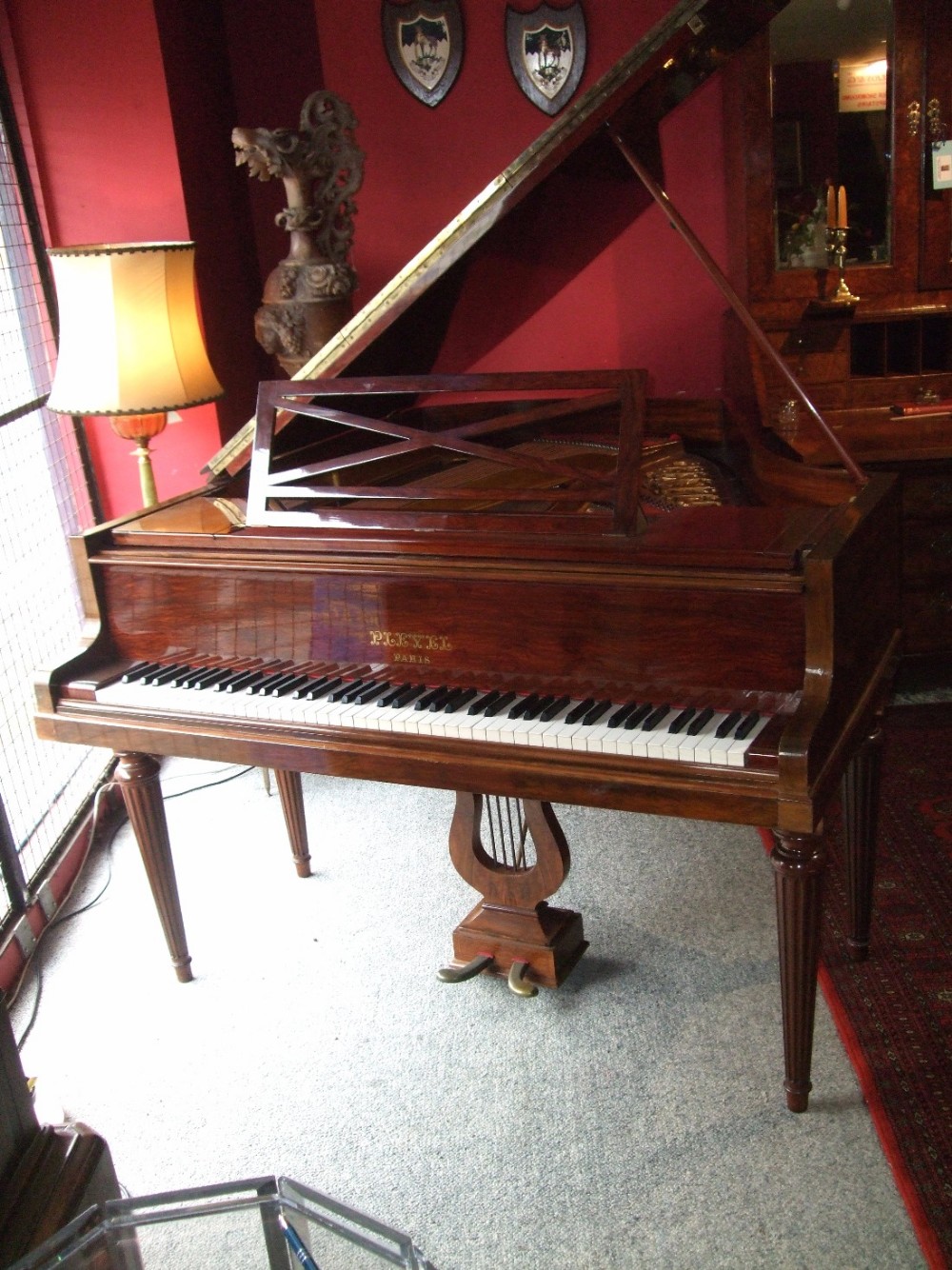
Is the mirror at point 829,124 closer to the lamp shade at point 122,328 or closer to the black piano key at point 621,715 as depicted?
the lamp shade at point 122,328

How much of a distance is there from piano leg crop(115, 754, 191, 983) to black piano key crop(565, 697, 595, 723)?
99cm

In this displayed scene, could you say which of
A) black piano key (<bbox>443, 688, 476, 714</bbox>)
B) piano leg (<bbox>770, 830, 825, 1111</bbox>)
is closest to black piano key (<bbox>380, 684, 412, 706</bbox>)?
black piano key (<bbox>443, 688, 476, 714</bbox>)

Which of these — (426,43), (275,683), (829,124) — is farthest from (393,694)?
(426,43)

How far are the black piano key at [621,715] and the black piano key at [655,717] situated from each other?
4 centimetres

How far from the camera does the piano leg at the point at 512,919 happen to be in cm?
255

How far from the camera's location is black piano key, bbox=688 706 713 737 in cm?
200

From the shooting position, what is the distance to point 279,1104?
2.39 meters

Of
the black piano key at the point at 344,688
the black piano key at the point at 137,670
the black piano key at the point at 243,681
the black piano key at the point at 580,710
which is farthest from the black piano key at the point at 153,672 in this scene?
the black piano key at the point at 580,710

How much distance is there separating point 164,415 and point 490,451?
130 cm

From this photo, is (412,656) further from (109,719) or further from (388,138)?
(388,138)

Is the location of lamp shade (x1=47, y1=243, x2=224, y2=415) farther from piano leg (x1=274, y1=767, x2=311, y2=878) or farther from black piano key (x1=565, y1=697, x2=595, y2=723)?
black piano key (x1=565, y1=697, x2=595, y2=723)

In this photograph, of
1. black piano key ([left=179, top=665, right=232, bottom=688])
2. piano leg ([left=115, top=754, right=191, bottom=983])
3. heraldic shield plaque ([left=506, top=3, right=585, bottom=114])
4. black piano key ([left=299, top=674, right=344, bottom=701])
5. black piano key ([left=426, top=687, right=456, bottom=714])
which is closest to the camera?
black piano key ([left=426, top=687, right=456, bottom=714])

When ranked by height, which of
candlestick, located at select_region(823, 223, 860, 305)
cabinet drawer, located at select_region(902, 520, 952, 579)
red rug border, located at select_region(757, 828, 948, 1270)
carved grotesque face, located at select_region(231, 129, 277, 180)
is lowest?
red rug border, located at select_region(757, 828, 948, 1270)

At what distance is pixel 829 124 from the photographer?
12.0 feet
